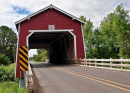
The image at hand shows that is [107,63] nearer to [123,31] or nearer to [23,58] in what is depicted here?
[23,58]

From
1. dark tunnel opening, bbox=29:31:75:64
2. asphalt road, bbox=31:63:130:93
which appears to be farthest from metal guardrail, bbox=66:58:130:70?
dark tunnel opening, bbox=29:31:75:64

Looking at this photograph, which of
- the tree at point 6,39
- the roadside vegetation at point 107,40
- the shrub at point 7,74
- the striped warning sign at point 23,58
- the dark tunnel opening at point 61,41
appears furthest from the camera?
the tree at point 6,39

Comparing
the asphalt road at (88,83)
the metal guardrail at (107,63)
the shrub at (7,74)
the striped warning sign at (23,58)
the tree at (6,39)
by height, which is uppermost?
the tree at (6,39)

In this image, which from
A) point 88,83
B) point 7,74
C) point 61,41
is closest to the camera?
point 88,83

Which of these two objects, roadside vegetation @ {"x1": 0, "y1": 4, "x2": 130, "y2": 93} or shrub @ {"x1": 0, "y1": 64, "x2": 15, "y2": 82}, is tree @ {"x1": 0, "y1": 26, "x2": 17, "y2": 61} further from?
shrub @ {"x1": 0, "y1": 64, "x2": 15, "y2": 82}

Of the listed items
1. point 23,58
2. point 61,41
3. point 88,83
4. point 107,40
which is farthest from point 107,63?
point 107,40

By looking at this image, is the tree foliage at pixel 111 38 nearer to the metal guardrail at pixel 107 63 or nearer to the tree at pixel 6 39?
the metal guardrail at pixel 107 63

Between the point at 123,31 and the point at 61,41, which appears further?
the point at 123,31

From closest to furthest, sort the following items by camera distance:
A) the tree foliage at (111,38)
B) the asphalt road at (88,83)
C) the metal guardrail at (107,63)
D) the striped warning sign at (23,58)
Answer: the asphalt road at (88,83) → the striped warning sign at (23,58) → the metal guardrail at (107,63) → the tree foliage at (111,38)

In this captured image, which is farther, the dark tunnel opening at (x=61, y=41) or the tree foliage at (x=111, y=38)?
the tree foliage at (x=111, y=38)

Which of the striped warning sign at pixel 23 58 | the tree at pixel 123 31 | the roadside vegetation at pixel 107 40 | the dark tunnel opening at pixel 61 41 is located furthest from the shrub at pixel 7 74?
the striped warning sign at pixel 23 58

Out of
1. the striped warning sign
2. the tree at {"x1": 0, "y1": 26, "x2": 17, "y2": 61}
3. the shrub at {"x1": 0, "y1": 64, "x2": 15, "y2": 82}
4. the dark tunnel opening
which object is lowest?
the shrub at {"x1": 0, "y1": 64, "x2": 15, "y2": 82}

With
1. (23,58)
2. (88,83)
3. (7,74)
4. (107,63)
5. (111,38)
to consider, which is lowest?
(7,74)

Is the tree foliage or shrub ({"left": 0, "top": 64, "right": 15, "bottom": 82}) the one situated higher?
the tree foliage
